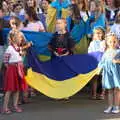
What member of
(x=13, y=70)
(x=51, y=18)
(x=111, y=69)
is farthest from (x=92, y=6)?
(x=13, y=70)

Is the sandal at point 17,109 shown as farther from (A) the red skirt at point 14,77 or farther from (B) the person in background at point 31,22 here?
(B) the person in background at point 31,22

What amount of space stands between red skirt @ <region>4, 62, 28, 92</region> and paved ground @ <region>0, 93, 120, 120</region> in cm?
49

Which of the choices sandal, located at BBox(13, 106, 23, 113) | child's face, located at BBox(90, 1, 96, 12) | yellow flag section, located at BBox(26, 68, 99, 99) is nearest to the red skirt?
yellow flag section, located at BBox(26, 68, 99, 99)

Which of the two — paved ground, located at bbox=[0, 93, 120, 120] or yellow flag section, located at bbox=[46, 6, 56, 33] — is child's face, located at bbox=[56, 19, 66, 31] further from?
yellow flag section, located at bbox=[46, 6, 56, 33]

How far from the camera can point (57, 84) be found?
905 cm

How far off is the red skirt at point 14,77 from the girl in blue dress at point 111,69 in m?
1.46

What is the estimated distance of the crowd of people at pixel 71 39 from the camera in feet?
27.9

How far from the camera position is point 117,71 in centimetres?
849

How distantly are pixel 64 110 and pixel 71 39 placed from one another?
1.58 meters

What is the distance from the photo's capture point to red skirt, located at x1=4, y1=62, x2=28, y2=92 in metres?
8.49

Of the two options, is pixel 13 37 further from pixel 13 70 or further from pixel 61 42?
pixel 61 42

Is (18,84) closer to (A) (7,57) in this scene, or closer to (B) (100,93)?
(A) (7,57)

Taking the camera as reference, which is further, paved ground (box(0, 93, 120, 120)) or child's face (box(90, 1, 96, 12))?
child's face (box(90, 1, 96, 12))

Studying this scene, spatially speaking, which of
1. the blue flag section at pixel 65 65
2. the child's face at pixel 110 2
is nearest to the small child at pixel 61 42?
the blue flag section at pixel 65 65
